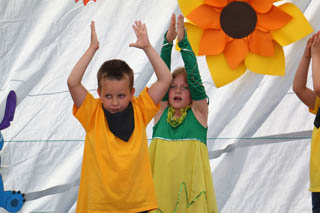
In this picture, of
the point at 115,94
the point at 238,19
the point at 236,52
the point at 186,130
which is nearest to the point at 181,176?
the point at 186,130

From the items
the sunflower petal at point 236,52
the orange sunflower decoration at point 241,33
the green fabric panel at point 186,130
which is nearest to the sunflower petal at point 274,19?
the orange sunflower decoration at point 241,33

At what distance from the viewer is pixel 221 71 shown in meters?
2.07

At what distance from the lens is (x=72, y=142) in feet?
7.00

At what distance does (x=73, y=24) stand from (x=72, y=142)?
494 millimetres

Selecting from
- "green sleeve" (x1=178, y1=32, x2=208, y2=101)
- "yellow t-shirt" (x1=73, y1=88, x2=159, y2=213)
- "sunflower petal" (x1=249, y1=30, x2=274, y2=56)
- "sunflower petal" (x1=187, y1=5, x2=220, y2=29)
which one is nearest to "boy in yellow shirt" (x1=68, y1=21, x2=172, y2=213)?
"yellow t-shirt" (x1=73, y1=88, x2=159, y2=213)

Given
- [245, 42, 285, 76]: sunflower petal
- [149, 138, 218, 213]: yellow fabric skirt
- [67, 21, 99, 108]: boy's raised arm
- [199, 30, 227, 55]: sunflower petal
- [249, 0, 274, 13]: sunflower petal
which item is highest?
[249, 0, 274, 13]: sunflower petal

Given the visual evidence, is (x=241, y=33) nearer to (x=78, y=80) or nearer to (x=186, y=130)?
(x=186, y=130)

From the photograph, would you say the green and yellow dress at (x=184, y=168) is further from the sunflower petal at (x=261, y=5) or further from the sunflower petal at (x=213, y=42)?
the sunflower petal at (x=261, y=5)

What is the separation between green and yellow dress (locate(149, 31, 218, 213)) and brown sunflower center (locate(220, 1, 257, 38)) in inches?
9.6

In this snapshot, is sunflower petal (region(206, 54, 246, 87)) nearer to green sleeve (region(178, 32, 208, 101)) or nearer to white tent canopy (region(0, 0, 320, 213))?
white tent canopy (region(0, 0, 320, 213))

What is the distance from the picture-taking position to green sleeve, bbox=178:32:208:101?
1864mm

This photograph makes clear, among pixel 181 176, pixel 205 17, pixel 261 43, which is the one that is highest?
pixel 205 17

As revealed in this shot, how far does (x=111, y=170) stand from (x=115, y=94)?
0.24 metres

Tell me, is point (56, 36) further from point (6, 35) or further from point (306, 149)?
point (306, 149)
